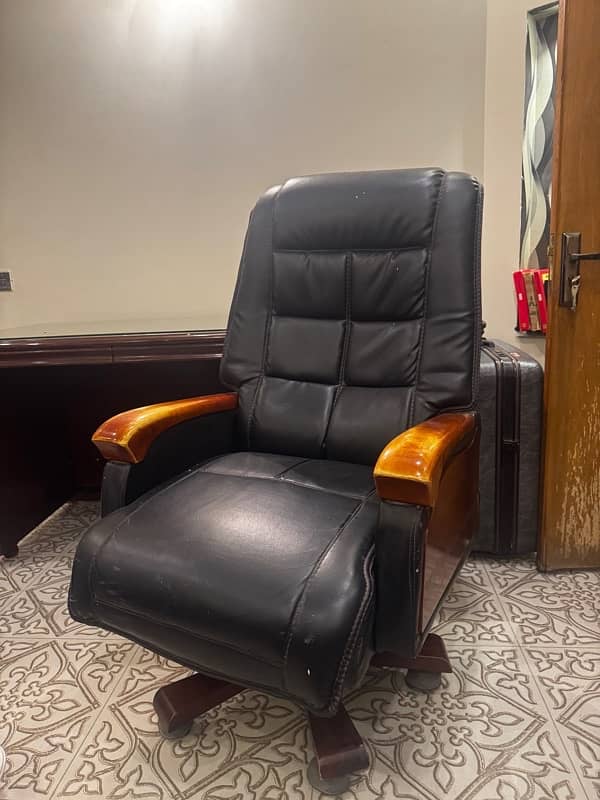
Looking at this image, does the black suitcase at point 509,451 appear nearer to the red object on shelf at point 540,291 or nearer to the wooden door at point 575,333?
the wooden door at point 575,333

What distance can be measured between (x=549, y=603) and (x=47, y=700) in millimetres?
1317

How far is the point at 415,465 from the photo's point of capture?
86 centimetres

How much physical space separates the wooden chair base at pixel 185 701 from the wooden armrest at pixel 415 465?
59cm

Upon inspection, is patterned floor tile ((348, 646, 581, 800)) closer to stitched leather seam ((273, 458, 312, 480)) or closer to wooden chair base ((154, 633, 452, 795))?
wooden chair base ((154, 633, 452, 795))

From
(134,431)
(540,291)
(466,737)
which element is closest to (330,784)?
(466,737)

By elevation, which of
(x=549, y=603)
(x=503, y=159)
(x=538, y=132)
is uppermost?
(x=538, y=132)

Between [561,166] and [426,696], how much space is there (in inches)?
54.6

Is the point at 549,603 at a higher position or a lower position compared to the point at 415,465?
lower

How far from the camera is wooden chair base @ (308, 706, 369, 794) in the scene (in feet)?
3.23

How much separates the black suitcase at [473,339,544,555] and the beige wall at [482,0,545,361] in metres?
0.77

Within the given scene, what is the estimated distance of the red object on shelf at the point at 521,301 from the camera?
92.2 inches

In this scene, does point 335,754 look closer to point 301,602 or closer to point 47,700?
point 301,602

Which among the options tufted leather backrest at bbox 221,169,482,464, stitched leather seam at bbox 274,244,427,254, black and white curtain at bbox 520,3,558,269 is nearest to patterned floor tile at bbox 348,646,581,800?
tufted leather backrest at bbox 221,169,482,464

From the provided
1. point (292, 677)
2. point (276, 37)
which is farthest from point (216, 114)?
point (292, 677)
